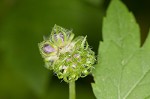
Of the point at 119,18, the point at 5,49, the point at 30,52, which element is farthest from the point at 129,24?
the point at 5,49

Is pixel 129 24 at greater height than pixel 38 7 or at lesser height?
lesser

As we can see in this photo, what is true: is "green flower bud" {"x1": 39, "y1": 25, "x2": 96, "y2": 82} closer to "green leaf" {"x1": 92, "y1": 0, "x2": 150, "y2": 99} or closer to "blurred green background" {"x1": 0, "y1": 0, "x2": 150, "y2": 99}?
"green leaf" {"x1": 92, "y1": 0, "x2": 150, "y2": 99}

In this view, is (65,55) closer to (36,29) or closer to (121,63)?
(121,63)

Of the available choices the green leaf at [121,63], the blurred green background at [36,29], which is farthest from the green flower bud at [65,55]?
the blurred green background at [36,29]

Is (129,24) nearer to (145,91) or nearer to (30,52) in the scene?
(145,91)

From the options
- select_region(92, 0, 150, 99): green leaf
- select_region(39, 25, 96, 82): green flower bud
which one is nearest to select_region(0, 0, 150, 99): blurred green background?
select_region(92, 0, 150, 99): green leaf

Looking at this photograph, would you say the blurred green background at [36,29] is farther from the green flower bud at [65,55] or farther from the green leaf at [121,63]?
the green flower bud at [65,55]
